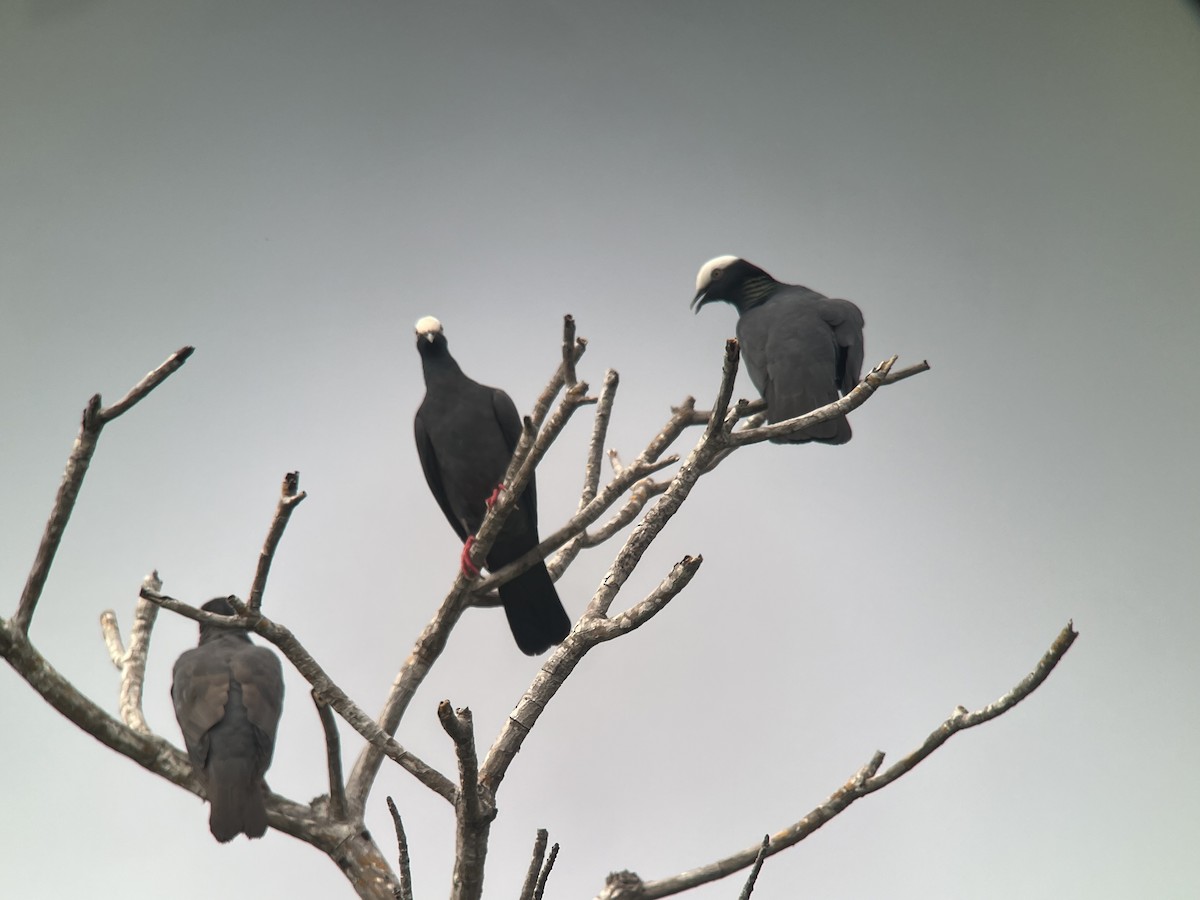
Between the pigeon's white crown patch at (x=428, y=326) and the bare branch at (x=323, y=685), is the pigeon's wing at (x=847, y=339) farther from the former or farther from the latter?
the bare branch at (x=323, y=685)

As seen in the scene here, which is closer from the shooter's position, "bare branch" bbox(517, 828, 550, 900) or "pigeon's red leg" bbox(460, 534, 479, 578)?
"bare branch" bbox(517, 828, 550, 900)

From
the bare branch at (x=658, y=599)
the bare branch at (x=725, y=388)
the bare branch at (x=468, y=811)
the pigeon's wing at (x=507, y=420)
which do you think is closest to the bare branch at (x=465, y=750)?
the bare branch at (x=468, y=811)

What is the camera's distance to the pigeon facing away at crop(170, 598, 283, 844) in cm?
404

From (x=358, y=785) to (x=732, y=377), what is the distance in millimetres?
2125

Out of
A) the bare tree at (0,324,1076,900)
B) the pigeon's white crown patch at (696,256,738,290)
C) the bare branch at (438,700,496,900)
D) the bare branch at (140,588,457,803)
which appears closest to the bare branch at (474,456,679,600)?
the bare tree at (0,324,1076,900)

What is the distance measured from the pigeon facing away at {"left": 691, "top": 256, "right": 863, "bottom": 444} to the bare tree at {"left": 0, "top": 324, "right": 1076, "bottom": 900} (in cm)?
67

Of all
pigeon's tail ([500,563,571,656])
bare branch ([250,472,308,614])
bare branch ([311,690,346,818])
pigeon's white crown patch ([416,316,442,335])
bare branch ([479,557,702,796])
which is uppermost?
pigeon's white crown patch ([416,316,442,335])

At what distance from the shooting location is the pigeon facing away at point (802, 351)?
499 centimetres

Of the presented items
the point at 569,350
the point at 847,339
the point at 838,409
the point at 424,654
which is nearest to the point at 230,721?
the point at 424,654

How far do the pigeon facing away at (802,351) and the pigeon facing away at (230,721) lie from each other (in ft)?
7.27

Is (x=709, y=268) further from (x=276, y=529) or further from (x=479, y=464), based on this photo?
(x=276, y=529)

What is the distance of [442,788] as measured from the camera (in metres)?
2.51

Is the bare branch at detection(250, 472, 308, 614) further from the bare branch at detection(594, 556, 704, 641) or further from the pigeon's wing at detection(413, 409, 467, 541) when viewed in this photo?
the pigeon's wing at detection(413, 409, 467, 541)

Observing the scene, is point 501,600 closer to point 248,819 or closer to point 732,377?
point 248,819
